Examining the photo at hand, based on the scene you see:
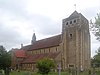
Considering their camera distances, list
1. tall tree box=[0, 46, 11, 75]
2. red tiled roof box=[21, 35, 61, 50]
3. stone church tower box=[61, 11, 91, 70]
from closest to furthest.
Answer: tall tree box=[0, 46, 11, 75] → stone church tower box=[61, 11, 91, 70] → red tiled roof box=[21, 35, 61, 50]

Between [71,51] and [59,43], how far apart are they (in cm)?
462

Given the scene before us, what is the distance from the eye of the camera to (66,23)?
65.2 meters

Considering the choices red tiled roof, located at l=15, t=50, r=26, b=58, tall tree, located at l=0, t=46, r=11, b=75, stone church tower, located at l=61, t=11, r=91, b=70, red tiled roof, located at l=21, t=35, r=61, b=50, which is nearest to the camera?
tall tree, located at l=0, t=46, r=11, b=75

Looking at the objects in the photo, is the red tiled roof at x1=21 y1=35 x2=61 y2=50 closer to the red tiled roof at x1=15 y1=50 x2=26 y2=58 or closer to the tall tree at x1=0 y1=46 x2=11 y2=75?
the red tiled roof at x1=15 y1=50 x2=26 y2=58

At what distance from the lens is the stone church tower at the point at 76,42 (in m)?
60.8

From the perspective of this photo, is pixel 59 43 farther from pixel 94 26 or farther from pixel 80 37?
pixel 94 26

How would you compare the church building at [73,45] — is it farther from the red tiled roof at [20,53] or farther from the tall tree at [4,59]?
the red tiled roof at [20,53]

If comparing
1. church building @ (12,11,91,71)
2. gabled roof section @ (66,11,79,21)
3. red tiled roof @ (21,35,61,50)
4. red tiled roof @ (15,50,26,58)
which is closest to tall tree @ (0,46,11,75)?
church building @ (12,11,91,71)

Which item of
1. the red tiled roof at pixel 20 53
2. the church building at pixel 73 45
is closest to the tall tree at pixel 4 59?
the church building at pixel 73 45

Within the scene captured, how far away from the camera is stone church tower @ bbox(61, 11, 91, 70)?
60812 mm

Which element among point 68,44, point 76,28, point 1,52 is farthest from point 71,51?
point 1,52

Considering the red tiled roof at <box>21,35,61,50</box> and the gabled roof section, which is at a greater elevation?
the gabled roof section

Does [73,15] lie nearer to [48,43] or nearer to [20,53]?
[48,43]

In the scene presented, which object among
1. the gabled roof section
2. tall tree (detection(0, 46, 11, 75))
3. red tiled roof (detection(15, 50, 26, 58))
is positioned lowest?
tall tree (detection(0, 46, 11, 75))
